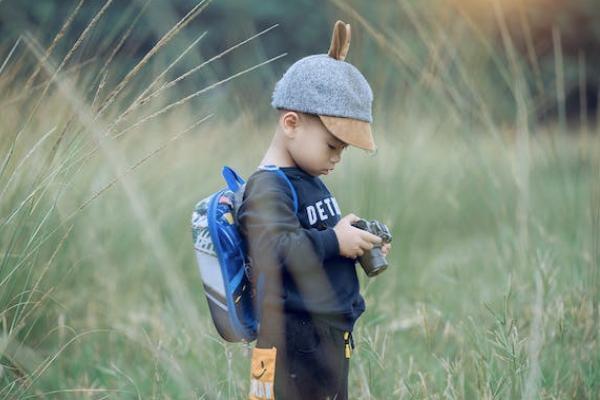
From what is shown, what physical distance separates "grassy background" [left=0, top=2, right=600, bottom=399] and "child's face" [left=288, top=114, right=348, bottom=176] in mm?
223

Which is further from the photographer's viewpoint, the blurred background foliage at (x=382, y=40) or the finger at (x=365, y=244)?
the blurred background foliage at (x=382, y=40)

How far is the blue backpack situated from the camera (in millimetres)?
1991

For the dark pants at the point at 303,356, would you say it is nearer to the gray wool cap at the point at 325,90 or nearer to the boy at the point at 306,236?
the boy at the point at 306,236

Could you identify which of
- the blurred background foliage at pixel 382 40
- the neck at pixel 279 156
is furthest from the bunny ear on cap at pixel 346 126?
the blurred background foliage at pixel 382 40

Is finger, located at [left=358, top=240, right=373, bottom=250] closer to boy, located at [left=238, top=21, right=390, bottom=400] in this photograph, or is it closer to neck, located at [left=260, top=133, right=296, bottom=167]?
boy, located at [left=238, top=21, right=390, bottom=400]

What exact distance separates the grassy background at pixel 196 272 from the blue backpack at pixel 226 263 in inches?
4.7

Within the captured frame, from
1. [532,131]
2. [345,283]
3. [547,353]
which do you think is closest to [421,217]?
[532,131]

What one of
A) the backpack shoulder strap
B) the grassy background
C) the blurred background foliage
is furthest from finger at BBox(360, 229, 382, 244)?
the blurred background foliage

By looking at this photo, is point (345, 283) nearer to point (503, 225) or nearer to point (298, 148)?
point (298, 148)

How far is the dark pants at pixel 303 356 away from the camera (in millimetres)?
2004

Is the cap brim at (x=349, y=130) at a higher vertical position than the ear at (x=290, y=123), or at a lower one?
lower


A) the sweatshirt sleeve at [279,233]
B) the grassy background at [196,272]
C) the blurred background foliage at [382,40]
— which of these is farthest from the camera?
the blurred background foliage at [382,40]

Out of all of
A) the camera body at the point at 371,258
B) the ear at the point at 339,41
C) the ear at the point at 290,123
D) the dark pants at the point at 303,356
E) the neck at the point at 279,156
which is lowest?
the dark pants at the point at 303,356

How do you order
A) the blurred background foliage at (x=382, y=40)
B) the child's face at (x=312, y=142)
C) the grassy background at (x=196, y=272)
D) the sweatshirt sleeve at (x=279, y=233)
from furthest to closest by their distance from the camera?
the blurred background foliage at (x=382, y=40) < the grassy background at (x=196, y=272) < the child's face at (x=312, y=142) < the sweatshirt sleeve at (x=279, y=233)
